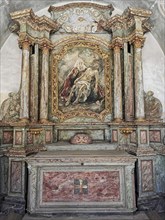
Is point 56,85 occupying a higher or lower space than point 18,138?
higher

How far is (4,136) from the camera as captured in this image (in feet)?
18.3

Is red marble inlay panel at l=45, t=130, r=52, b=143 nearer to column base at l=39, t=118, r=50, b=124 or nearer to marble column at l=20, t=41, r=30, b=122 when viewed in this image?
column base at l=39, t=118, r=50, b=124

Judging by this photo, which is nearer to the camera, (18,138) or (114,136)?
(18,138)

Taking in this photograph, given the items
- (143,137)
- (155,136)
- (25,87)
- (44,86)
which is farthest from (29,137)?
(155,136)

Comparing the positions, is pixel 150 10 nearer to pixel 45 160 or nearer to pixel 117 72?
pixel 117 72

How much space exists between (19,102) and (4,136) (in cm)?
91

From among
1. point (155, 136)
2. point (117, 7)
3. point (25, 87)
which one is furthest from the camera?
point (117, 7)

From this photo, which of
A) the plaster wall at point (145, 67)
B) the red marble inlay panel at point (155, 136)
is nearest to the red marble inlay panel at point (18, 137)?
the plaster wall at point (145, 67)

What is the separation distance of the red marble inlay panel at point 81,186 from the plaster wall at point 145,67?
2414 millimetres

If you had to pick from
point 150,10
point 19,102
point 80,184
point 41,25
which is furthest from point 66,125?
point 150,10

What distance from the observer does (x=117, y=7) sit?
21.1 ft

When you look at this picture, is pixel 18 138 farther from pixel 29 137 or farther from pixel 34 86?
pixel 34 86

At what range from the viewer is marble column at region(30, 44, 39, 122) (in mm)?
5631

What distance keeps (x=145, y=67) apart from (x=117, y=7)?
1810mm
